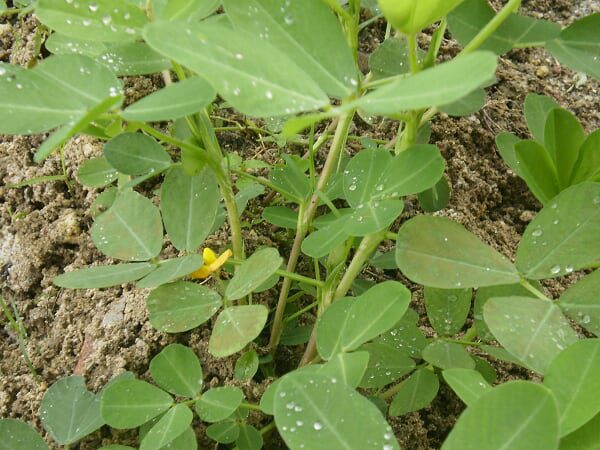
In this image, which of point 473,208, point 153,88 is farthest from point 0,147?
point 473,208

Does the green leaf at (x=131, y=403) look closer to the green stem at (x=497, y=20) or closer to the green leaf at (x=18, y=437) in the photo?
the green leaf at (x=18, y=437)

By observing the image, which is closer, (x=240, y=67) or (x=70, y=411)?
(x=240, y=67)

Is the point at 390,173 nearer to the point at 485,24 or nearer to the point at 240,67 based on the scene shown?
the point at 485,24

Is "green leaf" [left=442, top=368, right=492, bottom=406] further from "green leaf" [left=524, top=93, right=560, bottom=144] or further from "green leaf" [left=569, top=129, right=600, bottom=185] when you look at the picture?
"green leaf" [left=524, top=93, right=560, bottom=144]

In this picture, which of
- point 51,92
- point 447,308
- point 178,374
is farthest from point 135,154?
point 447,308

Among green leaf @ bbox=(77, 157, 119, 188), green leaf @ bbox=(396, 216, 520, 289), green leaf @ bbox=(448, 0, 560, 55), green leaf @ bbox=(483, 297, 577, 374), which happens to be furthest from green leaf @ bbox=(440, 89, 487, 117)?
green leaf @ bbox=(77, 157, 119, 188)

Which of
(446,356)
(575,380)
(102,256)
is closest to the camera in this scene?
(575,380)
